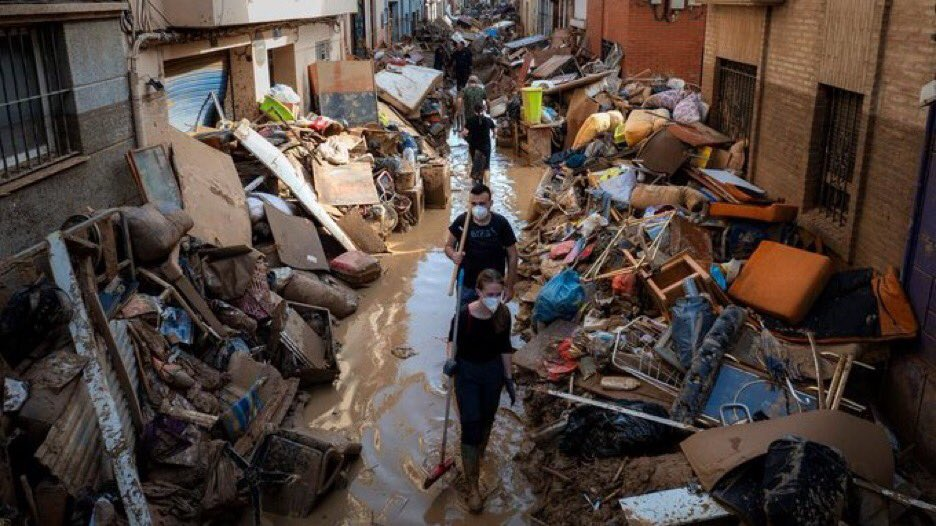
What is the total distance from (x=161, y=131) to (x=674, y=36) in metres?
13.5

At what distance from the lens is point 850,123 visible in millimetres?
7988

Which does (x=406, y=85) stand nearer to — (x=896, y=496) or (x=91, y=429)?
(x=91, y=429)

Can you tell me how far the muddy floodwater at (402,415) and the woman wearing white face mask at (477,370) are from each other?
1.13 ft

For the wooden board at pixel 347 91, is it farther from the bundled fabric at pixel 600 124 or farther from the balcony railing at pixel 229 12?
the bundled fabric at pixel 600 124

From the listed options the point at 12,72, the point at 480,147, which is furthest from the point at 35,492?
the point at 480,147

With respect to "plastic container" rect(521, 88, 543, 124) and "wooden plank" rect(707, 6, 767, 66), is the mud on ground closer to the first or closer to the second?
"wooden plank" rect(707, 6, 767, 66)

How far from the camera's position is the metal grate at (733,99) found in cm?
1126

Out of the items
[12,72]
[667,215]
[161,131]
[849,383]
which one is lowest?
[849,383]

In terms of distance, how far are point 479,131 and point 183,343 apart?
8867 mm

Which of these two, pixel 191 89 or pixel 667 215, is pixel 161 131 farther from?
pixel 667 215

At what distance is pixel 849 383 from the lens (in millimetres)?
6406

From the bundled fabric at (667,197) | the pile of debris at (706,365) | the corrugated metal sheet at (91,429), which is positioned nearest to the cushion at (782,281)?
the pile of debris at (706,365)

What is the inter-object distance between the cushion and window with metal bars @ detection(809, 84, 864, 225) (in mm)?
1151

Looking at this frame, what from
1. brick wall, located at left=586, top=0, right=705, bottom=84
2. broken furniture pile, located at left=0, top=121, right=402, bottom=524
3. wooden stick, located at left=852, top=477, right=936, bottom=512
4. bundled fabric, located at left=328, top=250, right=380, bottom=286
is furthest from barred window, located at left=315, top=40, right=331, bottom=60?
wooden stick, located at left=852, top=477, right=936, bottom=512
